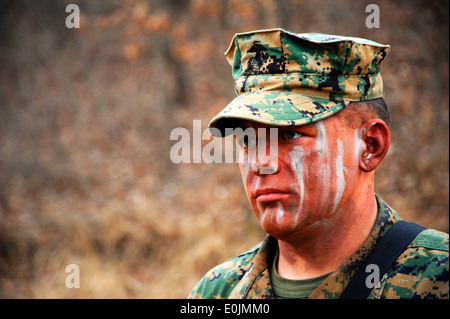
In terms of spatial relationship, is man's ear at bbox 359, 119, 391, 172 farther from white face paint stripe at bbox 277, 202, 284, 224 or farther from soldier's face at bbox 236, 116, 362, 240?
white face paint stripe at bbox 277, 202, 284, 224

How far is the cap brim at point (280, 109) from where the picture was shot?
6.64ft

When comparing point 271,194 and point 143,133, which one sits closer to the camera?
point 271,194

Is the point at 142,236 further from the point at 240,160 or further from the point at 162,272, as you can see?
the point at 240,160

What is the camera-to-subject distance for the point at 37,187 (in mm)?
9281

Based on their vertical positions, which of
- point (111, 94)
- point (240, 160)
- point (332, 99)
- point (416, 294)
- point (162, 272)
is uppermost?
point (111, 94)

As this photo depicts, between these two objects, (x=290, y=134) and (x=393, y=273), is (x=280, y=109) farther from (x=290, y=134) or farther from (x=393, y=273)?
(x=393, y=273)

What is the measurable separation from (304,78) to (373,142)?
1.27ft

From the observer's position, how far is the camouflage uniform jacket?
1.93 m

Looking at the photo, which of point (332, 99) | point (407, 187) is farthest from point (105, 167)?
point (332, 99)

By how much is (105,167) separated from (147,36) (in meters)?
2.85

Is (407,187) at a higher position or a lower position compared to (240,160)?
lower

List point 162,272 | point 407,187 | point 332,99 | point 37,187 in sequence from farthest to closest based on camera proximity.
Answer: point 37,187, point 162,272, point 407,187, point 332,99

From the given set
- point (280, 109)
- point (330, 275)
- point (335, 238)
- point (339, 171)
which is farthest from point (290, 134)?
point (330, 275)

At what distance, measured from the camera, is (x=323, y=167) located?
208 cm
